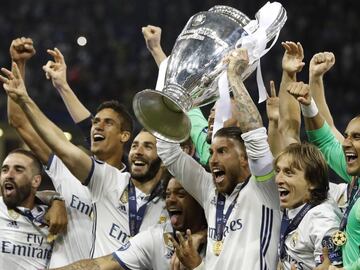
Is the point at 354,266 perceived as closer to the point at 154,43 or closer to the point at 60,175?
the point at 154,43

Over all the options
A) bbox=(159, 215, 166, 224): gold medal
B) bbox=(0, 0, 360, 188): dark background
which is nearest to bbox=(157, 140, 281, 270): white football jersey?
bbox=(159, 215, 166, 224): gold medal

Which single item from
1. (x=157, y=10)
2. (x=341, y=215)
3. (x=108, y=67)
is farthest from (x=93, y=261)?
(x=157, y=10)

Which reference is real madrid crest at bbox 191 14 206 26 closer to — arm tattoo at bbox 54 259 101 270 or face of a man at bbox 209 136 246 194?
face of a man at bbox 209 136 246 194

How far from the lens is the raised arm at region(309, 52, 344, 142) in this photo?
16.8ft

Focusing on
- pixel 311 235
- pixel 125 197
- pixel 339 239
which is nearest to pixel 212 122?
pixel 125 197

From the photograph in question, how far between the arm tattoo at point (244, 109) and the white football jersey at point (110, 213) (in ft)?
3.29

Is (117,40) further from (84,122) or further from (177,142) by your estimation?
(177,142)

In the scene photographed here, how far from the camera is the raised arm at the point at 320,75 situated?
16.8ft

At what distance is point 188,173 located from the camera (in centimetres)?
501

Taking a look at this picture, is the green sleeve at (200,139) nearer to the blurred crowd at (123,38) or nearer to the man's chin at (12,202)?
the man's chin at (12,202)

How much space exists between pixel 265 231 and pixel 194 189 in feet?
1.54

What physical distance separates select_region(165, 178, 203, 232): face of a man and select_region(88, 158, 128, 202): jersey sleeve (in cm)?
43

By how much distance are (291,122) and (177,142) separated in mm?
591

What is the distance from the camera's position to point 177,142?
4836 mm
